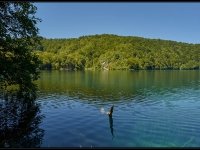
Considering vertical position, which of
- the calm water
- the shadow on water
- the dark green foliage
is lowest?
the calm water

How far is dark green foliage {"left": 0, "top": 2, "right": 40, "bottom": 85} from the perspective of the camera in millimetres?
48219

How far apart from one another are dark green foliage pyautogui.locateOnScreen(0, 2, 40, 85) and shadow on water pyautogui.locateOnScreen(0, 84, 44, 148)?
4245mm

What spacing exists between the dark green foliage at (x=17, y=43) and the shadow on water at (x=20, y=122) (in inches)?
167

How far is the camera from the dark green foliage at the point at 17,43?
158ft

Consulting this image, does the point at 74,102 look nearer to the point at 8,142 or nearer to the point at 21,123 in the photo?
the point at 21,123

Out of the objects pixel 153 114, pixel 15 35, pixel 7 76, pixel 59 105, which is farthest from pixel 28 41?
pixel 153 114

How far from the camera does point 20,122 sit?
44.0 metres

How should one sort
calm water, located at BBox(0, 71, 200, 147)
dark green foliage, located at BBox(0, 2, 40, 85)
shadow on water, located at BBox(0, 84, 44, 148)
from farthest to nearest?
dark green foliage, located at BBox(0, 2, 40, 85), calm water, located at BBox(0, 71, 200, 147), shadow on water, located at BBox(0, 84, 44, 148)

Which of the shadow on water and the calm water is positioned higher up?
the shadow on water

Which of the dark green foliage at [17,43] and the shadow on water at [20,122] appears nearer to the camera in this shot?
the shadow on water at [20,122]

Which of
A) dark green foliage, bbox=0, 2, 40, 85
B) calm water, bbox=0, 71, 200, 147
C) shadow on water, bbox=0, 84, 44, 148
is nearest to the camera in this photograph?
shadow on water, bbox=0, 84, 44, 148

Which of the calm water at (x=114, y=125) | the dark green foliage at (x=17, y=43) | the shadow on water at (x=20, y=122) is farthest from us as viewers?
the dark green foliage at (x=17, y=43)

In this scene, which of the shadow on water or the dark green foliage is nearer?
the shadow on water

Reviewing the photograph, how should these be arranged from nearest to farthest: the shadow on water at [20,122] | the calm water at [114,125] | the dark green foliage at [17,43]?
the shadow on water at [20,122] < the calm water at [114,125] < the dark green foliage at [17,43]
